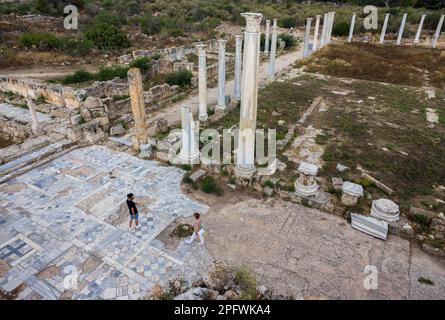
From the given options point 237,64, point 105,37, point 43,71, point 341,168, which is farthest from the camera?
point 105,37

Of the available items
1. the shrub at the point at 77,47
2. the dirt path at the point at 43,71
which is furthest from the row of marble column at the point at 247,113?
the shrub at the point at 77,47

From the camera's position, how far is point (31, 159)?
1080cm

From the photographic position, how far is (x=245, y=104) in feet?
28.2

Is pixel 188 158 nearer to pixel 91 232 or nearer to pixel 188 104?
pixel 91 232

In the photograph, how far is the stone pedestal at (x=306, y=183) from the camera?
348 inches

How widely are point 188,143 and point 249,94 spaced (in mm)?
3016

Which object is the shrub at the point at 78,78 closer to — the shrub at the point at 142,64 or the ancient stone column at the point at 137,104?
the shrub at the point at 142,64

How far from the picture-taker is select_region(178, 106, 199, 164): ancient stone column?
10248 millimetres

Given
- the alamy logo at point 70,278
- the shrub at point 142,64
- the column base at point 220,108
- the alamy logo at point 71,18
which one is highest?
the alamy logo at point 71,18

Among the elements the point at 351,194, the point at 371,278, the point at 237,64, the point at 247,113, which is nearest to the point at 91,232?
the point at 247,113

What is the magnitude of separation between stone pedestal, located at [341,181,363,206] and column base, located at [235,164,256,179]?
8.57 feet

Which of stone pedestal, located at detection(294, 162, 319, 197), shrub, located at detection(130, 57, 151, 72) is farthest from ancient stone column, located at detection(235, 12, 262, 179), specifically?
shrub, located at detection(130, 57, 151, 72)

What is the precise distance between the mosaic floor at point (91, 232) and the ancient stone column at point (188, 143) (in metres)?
0.58

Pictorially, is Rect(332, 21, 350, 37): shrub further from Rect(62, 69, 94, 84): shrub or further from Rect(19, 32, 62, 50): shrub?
Rect(19, 32, 62, 50): shrub
